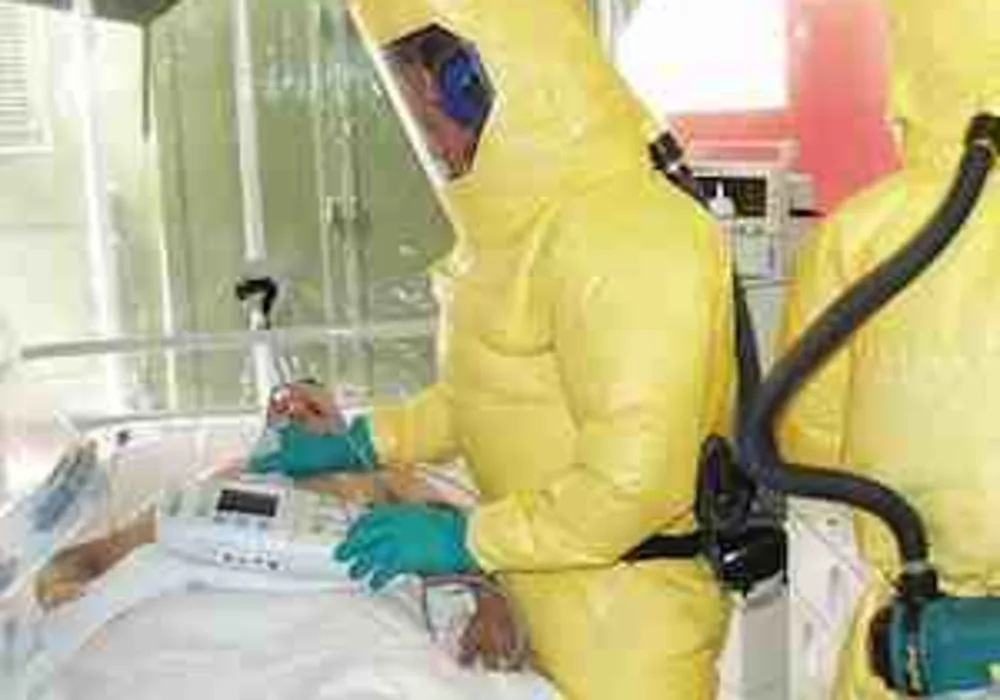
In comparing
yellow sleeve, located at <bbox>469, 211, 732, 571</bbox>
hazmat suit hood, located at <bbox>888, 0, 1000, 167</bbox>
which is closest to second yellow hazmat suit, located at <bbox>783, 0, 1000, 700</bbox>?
hazmat suit hood, located at <bbox>888, 0, 1000, 167</bbox>

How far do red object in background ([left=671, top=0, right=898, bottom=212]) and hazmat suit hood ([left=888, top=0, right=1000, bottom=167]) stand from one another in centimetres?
81

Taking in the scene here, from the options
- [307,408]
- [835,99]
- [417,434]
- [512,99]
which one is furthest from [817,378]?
[835,99]

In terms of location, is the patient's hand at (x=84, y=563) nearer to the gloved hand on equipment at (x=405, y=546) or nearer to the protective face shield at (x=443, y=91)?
the gloved hand on equipment at (x=405, y=546)

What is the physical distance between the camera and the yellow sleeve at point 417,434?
180cm

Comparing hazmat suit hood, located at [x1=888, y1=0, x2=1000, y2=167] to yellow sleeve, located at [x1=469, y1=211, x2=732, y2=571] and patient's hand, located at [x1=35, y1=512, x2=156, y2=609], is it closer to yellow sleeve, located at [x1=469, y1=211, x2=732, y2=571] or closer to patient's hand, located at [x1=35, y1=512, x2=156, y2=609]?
yellow sleeve, located at [x1=469, y1=211, x2=732, y2=571]

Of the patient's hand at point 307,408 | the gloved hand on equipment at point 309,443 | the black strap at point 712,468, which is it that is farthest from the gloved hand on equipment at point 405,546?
the patient's hand at point 307,408

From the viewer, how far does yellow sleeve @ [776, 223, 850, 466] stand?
4.26ft

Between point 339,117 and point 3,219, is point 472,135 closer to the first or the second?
point 339,117

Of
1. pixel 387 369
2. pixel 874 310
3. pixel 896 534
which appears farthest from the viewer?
pixel 387 369

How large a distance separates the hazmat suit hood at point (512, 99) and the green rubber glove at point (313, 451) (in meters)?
0.43

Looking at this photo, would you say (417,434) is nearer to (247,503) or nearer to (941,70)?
(247,503)

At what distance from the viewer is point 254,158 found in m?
3.96

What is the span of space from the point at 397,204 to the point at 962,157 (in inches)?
119

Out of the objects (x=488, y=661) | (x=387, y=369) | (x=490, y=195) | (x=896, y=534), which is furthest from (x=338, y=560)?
(x=387, y=369)
